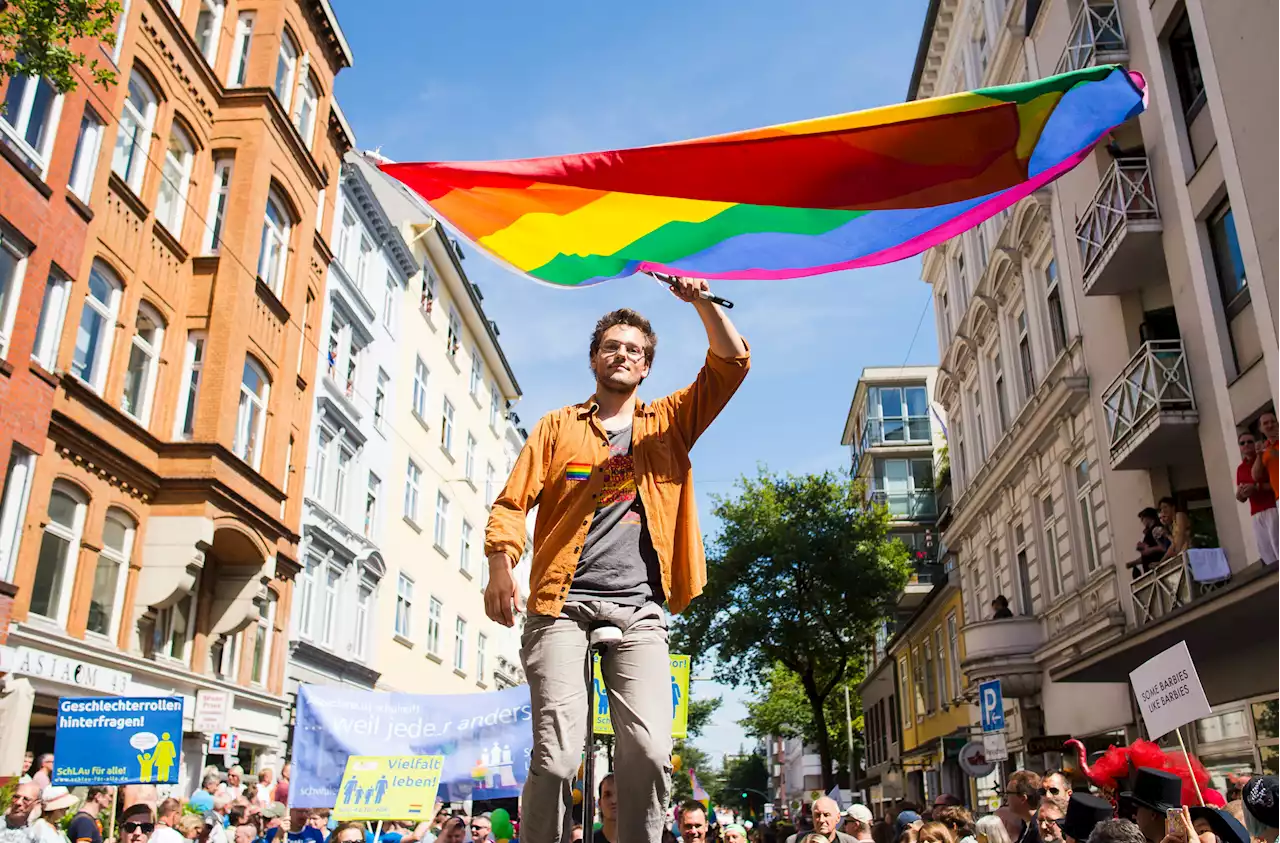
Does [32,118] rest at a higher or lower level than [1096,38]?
lower

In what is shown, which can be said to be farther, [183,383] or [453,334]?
[453,334]

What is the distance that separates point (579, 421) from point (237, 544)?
59.7ft

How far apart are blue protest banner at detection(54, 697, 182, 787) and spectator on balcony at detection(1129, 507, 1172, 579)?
13.9m

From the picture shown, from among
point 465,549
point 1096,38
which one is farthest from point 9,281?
point 465,549

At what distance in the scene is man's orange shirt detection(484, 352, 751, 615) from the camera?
14.9 feet

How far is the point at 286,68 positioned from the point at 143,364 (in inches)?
348

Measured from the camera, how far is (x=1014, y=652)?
1029 inches

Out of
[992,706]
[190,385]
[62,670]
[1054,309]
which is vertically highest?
[1054,309]

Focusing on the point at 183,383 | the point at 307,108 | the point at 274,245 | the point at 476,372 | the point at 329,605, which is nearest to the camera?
the point at 183,383

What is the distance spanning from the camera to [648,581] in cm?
462

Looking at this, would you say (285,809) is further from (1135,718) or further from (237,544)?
(1135,718)

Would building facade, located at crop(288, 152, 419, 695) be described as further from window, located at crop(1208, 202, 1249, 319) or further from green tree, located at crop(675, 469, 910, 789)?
window, located at crop(1208, 202, 1249, 319)

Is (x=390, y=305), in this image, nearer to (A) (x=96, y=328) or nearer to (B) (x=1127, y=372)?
(A) (x=96, y=328)

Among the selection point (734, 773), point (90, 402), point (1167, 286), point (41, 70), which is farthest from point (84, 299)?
point (734, 773)
